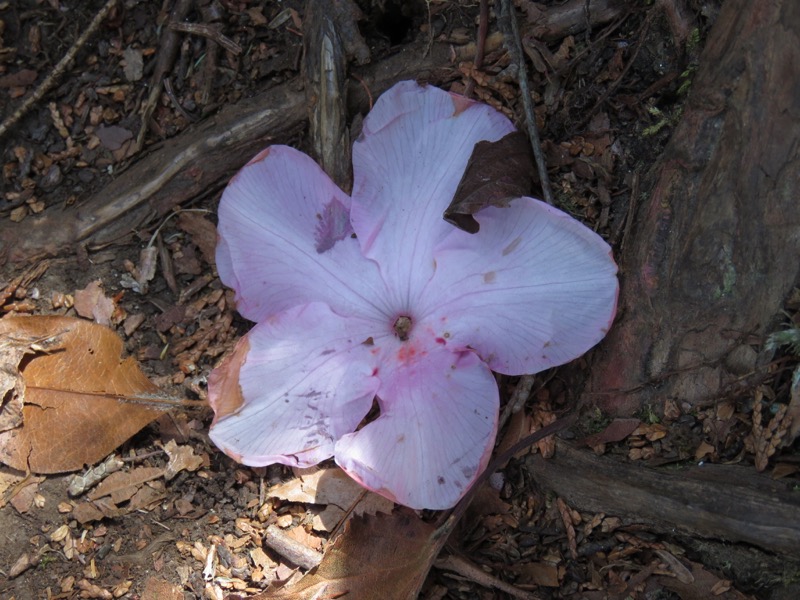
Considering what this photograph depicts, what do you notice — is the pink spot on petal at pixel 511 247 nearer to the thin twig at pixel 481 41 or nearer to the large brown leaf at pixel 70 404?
the thin twig at pixel 481 41

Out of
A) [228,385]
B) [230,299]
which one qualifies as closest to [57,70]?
[230,299]

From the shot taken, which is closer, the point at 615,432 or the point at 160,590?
the point at 615,432

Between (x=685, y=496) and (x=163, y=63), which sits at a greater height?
(x=163, y=63)

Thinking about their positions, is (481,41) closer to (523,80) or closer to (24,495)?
(523,80)

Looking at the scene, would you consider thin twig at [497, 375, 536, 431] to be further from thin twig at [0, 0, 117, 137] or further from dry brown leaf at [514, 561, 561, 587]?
thin twig at [0, 0, 117, 137]

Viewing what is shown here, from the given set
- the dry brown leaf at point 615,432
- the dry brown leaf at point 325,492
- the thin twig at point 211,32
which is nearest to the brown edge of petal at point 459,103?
the thin twig at point 211,32

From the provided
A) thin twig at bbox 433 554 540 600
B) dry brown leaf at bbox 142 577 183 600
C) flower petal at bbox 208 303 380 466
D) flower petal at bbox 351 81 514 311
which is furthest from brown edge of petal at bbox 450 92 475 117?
dry brown leaf at bbox 142 577 183 600
